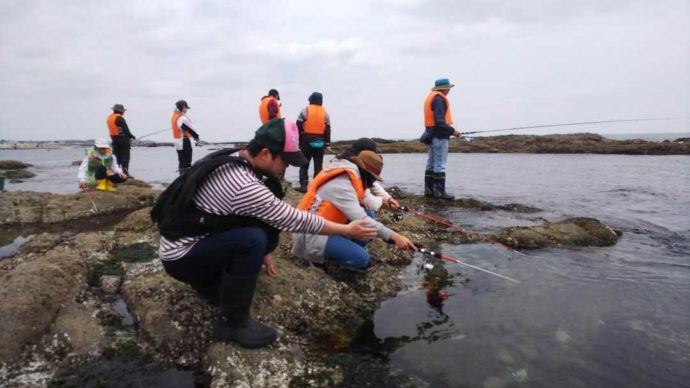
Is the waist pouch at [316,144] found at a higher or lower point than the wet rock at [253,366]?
higher

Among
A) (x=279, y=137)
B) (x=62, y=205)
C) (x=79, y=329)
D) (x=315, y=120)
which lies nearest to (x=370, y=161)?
(x=279, y=137)

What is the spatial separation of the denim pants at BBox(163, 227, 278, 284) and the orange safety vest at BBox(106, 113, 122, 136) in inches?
433

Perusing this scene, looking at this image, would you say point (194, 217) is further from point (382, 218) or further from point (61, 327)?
point (382, 218)

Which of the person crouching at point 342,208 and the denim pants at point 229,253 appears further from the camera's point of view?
the person crouching at point 342,208

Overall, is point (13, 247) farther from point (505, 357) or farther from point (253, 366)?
point (505, 357)

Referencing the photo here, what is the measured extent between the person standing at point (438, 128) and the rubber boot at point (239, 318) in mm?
7888

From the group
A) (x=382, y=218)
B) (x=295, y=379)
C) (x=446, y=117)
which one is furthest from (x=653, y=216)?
(x=295, y=379)

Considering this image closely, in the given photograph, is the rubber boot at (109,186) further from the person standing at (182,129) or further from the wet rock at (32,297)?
the wet rock at (32,297)

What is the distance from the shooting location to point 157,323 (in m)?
3.58

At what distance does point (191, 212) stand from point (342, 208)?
167cm

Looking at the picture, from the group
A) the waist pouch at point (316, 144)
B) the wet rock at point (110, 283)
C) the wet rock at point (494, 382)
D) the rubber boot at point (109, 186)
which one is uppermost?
the waist pouch at point (316, 144)

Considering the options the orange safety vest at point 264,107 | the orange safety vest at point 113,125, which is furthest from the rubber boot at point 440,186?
the orange safety vest at point 113,125

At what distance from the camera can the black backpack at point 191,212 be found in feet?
9.83

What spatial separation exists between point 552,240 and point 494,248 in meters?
1.15
